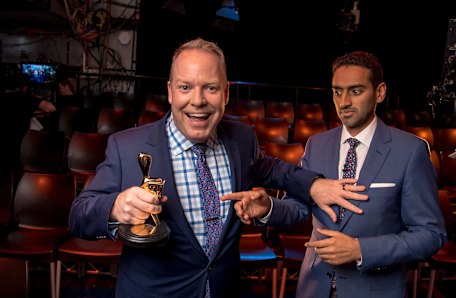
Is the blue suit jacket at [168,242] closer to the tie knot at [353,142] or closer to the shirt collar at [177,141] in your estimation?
the shirt collar at [177,141]

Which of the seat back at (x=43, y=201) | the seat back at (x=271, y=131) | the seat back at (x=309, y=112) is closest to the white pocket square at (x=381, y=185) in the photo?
the seat back at (x=43, y=201)

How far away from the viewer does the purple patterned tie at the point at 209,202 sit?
62.3 inches

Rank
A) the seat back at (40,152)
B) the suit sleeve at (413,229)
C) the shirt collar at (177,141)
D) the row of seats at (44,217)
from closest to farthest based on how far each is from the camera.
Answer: the shirt collar at (177,141) < the suit sleeve at (413,229) < the row of seats at (44,217) < the seat back at (40,152)

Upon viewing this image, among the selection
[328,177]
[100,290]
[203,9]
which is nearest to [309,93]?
[203,9]

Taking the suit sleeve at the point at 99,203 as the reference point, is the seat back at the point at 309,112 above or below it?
above

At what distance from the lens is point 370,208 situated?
71.9 inches

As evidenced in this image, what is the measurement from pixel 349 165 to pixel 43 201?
7.90ft

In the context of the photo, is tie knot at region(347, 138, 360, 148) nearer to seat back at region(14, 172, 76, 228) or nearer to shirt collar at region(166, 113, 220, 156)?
shirt collar at region(166, 113, 220, 156)

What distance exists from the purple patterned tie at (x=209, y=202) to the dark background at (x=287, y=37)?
9.21 m

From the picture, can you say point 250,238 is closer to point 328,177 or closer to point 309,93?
point 328,177

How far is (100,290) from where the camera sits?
353cm

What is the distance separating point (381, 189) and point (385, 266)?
30 cm

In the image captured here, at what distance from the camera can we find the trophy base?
1239 millimetres

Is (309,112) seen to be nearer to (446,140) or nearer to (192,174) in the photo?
(446,140)
